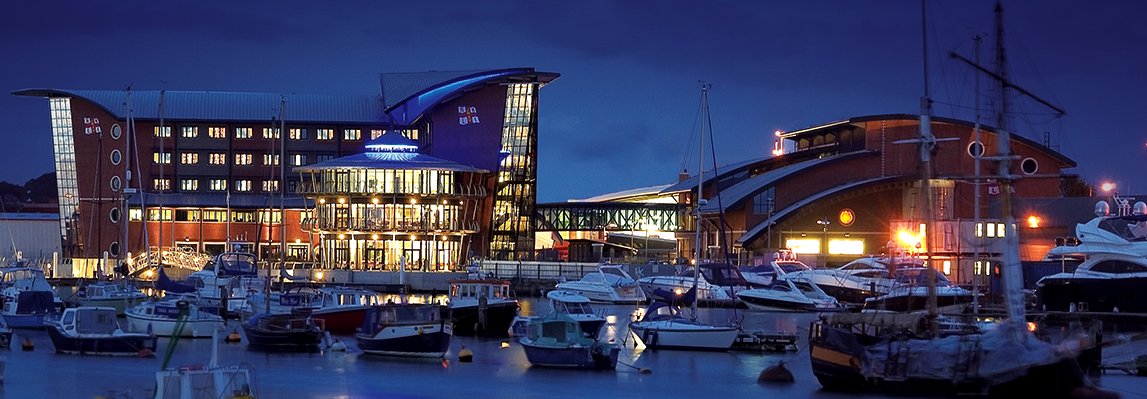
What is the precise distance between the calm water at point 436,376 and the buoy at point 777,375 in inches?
21.2

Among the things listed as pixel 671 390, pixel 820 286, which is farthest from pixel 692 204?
pixel 671 390

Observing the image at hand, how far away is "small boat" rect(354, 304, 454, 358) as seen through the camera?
58.5 m

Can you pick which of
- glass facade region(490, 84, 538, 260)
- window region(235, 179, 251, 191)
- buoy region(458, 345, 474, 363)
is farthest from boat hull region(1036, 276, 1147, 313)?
window region(235, 179, 251, 191)

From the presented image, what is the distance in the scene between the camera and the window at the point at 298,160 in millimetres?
143625

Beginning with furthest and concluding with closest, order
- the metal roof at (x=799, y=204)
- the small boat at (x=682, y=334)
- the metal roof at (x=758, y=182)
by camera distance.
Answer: the metal roof at (x=758, y=182)
the metal roof at (x=799, y=204)
the small boat at (x=682, y=334)

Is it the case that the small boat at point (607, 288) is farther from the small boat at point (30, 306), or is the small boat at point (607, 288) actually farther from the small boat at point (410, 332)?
the small boat at point (410, 332)

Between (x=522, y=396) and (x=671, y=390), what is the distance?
17.5 feet

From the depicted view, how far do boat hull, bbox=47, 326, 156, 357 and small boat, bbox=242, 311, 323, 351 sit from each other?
16.6 ft

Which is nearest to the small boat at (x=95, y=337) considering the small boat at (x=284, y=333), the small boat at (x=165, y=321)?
the small boat at (x=284, y=333)

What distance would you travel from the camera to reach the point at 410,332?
5841 centimetres

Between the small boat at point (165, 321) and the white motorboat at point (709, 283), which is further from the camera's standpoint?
the white motorboat at point (709, 283)

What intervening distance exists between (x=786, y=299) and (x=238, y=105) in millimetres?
69207

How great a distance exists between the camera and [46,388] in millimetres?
47844

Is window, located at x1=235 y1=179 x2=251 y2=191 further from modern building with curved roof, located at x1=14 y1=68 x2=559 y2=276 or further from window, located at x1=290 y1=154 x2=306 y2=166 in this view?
window, located at x1=290 y1=154 x2=306 y2=166
